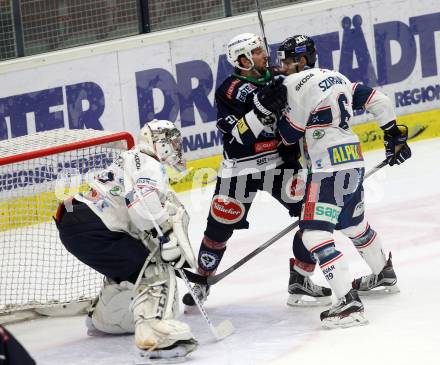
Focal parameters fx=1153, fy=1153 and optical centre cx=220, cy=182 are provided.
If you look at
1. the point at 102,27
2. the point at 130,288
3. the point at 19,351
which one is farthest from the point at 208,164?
the point at 19,351

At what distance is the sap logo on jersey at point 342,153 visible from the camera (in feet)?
15.9

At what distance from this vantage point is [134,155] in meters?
4.71

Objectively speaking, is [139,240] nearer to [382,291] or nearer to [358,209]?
[358,209]

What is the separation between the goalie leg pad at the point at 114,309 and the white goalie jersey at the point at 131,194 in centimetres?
27

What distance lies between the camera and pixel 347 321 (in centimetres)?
471

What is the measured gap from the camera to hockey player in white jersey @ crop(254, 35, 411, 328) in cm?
474

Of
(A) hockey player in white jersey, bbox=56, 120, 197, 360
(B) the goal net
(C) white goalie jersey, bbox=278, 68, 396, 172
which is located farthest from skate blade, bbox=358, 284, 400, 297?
(B) the goal net

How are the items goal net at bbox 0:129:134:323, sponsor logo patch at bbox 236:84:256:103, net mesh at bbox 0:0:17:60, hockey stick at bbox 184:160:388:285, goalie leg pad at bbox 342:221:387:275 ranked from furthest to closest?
net mesh at bbox 0:0:17:60 < goal net at bbox 0:129:134:323 < hockey stick at bbox 184:160:388:285 < sponsor logo patch at bbox 236:84:256:103 < goalie leg pad at bbox 342:221:387:275

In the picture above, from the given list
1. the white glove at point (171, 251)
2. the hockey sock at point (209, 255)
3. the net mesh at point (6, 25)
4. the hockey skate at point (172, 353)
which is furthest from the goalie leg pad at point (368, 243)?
the net mesh at point (6, 25)

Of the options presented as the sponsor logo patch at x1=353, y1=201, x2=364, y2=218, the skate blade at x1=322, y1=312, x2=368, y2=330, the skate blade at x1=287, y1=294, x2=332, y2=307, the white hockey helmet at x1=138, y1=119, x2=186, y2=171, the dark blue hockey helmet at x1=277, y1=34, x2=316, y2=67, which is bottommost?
the skate blade at x1=322, y1=312, x2=368, y2=330

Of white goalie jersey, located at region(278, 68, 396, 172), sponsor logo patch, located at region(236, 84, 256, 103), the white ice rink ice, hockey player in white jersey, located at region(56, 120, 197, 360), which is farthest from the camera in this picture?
sponsor logo patch, located at region(236, 84, 256, 103)

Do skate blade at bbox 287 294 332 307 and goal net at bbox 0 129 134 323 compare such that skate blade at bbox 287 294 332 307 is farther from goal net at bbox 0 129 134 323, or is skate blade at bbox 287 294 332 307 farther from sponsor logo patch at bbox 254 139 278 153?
goal net at bbox 0 129 134 323

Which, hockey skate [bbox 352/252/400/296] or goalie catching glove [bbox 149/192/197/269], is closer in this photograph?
goalie catching glove [bbox 149/192/197/269]

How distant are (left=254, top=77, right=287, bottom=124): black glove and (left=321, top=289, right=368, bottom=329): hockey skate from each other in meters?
0.83
